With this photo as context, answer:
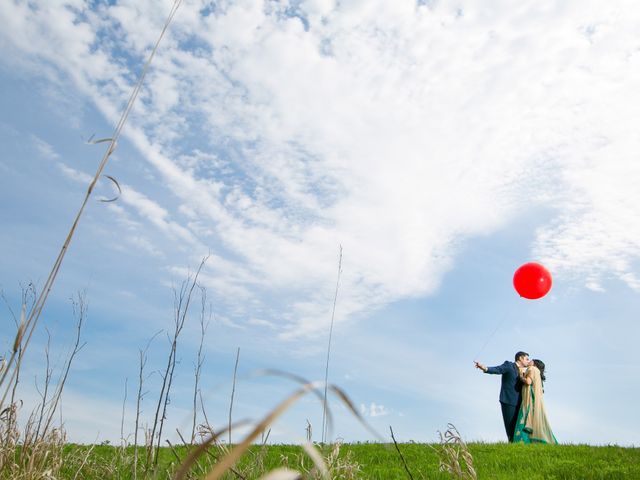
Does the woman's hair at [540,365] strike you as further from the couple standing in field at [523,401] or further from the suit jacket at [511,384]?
the suit jacket at [511,384]

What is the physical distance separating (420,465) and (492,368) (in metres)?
4.48

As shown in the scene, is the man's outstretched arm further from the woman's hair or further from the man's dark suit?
the woman's hair

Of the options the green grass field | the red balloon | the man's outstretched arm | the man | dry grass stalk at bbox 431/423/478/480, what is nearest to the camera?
dry grass stalk at bbox 431/423/478/480

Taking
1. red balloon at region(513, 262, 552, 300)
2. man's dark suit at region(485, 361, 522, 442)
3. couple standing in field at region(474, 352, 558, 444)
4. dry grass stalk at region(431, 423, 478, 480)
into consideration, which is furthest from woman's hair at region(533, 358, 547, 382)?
dry grass stalk at region(431, 423, 478, 480)

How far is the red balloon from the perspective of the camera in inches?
445

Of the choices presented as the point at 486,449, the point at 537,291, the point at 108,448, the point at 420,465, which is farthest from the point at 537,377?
the point at 108,448

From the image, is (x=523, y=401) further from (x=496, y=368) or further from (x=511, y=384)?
(x=496, y=368)

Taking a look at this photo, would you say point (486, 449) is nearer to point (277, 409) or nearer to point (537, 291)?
point (537, 291)

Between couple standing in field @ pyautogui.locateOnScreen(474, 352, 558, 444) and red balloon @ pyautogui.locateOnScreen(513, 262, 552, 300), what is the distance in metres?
1.75

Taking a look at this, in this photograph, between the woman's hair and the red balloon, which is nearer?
the red balloon

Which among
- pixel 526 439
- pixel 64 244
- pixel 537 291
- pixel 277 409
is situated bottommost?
pixel 277 409

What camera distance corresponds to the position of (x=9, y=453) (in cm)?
344

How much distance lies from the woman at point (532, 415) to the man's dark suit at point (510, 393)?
145mm

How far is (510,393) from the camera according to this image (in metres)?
12.4
